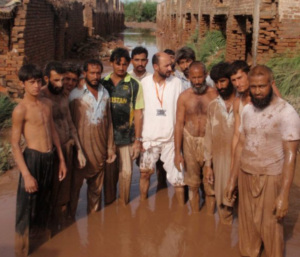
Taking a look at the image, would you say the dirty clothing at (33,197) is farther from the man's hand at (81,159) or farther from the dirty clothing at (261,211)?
the dirty clothing at (261,211)

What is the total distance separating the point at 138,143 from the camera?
430 centimetres

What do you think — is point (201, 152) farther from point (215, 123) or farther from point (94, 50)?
point (94, 50)

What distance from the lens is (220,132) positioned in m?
3.78

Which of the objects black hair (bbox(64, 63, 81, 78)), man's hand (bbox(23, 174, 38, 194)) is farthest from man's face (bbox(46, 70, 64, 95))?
man's hand (bbox(23, 174, 38, 194))

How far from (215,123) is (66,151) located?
1.49 metres

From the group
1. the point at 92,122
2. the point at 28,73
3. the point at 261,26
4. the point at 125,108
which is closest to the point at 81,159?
the point at 92,122

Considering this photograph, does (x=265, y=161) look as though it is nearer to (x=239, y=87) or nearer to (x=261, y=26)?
(x=239, y=87)

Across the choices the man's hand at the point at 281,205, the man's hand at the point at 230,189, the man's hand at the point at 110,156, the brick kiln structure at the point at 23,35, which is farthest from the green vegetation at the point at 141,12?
the man's hand at the point at 281,205

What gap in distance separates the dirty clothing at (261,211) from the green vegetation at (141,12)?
62.7 metres

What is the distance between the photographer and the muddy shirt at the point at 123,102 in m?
4.14

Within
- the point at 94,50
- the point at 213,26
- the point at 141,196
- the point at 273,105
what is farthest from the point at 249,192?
the point at 94,50

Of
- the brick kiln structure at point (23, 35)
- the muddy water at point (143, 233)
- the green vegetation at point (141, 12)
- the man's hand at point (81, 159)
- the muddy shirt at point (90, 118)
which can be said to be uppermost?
the green vegetation at point (141, 12)

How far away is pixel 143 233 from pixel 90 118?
1339mm

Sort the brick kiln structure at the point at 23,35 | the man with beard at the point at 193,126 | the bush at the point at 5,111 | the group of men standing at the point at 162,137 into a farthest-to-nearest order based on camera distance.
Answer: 1. the brick kiln structure at the point at 23,35
2. the bush at the point at 5,111
3. the man with beard at the point at 193,126
4. the group of men standing at the point at 162,137
